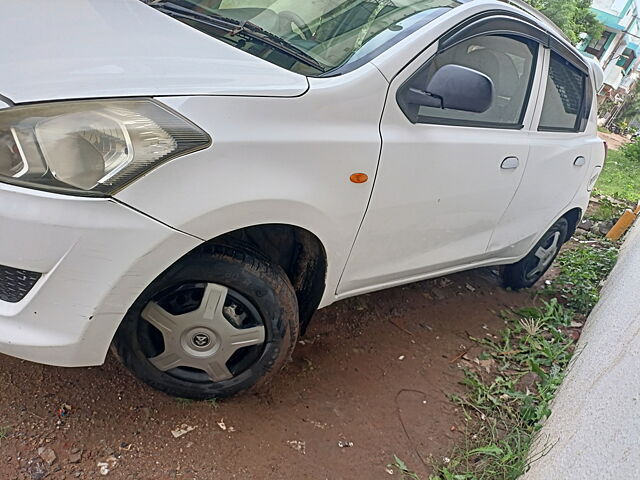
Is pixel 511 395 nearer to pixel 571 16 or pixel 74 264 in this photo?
pixel 74 264

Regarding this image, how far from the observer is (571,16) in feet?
74.6

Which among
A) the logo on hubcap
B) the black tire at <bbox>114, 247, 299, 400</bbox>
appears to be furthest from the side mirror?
the logo on hubcap

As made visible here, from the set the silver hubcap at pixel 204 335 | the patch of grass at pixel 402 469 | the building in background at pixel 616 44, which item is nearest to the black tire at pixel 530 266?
the patch of grass at pixel 402 469

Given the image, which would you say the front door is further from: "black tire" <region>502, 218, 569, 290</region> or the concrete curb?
"black tire" <region>502, 218, 569, 290</region>

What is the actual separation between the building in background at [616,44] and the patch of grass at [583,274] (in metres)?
28.9

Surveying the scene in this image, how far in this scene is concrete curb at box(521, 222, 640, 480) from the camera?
1645mm

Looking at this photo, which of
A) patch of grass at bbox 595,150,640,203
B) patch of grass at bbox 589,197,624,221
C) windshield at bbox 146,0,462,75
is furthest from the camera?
patch of grass at bbox 595,150,640,203

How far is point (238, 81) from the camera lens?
5.98ft

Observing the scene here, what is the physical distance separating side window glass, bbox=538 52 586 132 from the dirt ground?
1.54m

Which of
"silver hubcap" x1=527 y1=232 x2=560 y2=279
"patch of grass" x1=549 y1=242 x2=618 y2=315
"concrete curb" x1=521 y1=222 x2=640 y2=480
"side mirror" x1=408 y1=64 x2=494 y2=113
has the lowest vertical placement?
"patch of grass" x1=549 y1=242 x2=618 y2=315

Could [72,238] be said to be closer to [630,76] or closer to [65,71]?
[65,71]

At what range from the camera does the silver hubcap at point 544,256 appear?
402 cm

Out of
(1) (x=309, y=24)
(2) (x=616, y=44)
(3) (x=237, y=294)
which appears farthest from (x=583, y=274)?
(2) (x=616, y=44)

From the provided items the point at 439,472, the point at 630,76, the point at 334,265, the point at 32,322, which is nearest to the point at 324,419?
the point at 439,472
